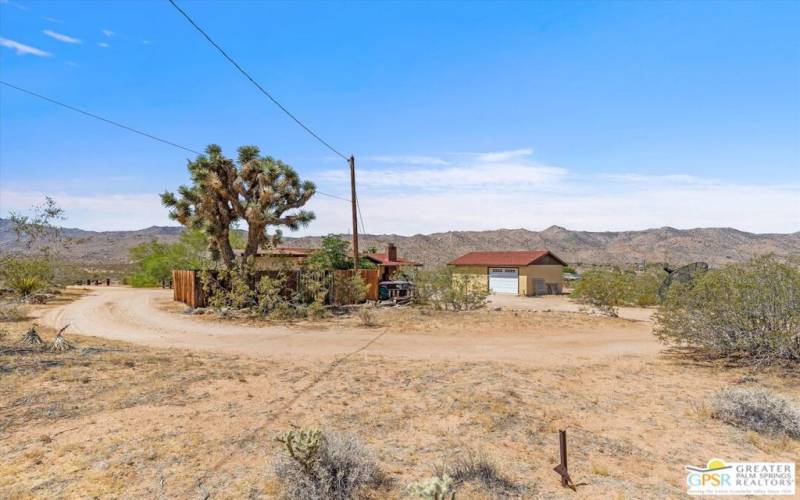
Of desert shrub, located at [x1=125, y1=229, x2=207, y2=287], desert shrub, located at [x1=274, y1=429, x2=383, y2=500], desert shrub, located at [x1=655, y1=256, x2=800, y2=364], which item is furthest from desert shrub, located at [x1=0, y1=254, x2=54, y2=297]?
desert shrub, located at [x1=655, y1=256, x2=800, y2=364]

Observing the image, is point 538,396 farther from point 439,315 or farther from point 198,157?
point 198,157

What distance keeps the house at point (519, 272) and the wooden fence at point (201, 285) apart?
1502cm

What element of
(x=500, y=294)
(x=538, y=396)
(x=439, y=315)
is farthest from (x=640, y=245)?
(x=538, y=396)

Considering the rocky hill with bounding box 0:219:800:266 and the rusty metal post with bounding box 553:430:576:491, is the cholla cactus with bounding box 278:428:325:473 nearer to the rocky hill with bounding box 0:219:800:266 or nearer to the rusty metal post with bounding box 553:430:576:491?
the rusty metal post with bounding box 553:430:576:491

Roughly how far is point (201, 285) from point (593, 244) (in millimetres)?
121311

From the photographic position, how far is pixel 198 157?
21.6 m

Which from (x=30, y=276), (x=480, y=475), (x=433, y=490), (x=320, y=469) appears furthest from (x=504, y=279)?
(x=433, y=490)

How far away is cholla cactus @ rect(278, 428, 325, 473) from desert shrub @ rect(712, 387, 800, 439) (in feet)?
21.7

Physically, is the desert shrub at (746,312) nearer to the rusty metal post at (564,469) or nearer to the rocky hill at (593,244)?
the rusty metal post at (564,469)

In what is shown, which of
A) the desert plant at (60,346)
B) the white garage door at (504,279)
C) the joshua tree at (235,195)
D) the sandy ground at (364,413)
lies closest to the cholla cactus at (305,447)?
the sandy ground at (364,413)

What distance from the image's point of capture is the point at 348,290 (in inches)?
929

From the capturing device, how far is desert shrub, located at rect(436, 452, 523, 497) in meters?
5.04

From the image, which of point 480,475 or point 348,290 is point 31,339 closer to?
point 480,475

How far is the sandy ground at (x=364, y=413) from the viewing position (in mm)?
5247
